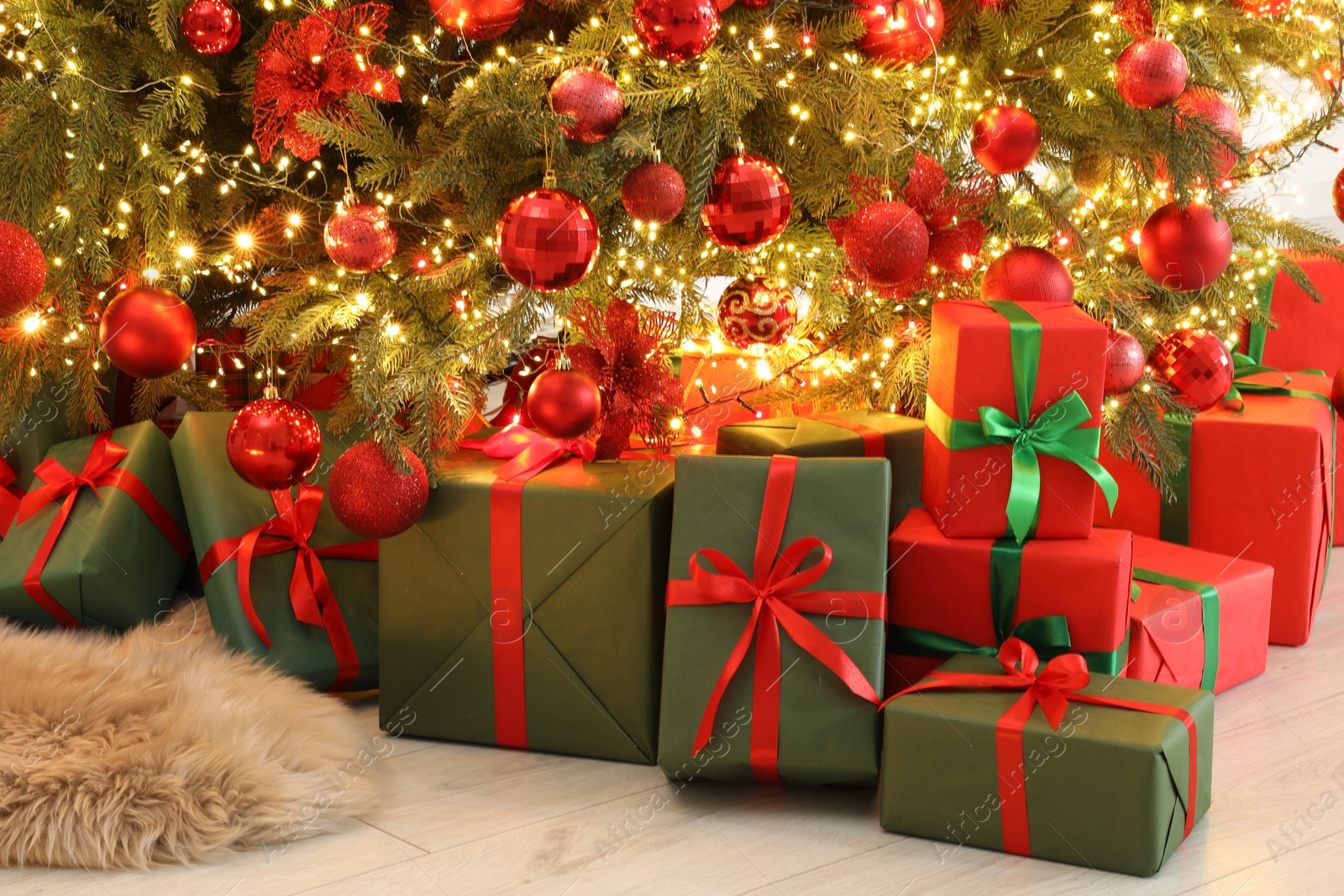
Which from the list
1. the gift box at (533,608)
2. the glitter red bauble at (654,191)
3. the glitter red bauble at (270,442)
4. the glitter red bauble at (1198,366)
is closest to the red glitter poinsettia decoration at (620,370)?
the gift box at (533,608)

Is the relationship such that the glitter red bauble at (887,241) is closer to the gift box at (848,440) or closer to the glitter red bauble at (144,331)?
the gift box at (848,440)

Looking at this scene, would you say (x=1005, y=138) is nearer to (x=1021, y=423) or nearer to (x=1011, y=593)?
(x=1021, y=423)

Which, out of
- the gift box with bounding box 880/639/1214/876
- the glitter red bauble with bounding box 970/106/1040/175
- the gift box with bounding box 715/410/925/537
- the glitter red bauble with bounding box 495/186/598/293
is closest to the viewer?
the gift box with bounding box 880/639/1214/876

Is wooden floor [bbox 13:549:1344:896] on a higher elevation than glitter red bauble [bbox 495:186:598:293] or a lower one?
lower

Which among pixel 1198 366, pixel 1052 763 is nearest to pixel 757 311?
pixel 1198 366

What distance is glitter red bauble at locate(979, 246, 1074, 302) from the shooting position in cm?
126

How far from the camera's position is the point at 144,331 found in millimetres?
1211

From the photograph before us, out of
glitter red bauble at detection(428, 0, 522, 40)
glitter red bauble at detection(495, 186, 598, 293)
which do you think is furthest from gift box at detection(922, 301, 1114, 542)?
glitter red bauble at detection(428, 0, 522, 40)

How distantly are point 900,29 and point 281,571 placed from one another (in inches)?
34.9

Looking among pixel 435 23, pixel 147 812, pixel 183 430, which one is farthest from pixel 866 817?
pixel 435 23

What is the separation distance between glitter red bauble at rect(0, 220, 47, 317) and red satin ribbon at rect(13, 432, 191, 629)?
35 cm

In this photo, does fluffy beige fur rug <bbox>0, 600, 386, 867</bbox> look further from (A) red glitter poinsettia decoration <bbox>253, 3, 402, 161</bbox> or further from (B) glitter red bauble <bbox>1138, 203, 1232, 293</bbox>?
(B) glitter red bauble <bbox>1138, 203, 1232, 293</bbox>

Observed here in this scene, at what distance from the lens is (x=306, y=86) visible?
1211 millimetres

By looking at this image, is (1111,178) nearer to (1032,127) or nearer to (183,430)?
(1032,127)
